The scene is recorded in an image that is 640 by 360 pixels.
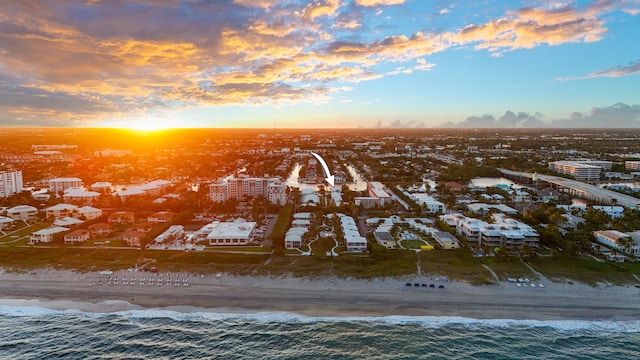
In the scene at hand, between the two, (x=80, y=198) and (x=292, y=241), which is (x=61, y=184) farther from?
(x=292, y=241)

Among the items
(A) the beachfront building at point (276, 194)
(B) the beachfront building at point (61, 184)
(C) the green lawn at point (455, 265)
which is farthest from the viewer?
(B) the beachfront building at point (61, 184)

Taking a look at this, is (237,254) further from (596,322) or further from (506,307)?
(596,322)

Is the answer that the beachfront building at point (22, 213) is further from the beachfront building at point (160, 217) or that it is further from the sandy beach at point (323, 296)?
the sandy beach at point (323, 296)

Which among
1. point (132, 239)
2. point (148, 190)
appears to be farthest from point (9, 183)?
point (132, 239)

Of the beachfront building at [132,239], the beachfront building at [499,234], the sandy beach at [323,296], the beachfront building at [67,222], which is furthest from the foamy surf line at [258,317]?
the beachfront building at [67,222]

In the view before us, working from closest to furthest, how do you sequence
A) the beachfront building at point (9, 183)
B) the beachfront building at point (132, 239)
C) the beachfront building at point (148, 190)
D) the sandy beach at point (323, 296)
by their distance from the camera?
the sandy beach at point (323, 296), the beachfront building at point (132, 239), the beachfront building at point (148, 190), the beachfront building at point (9, 183)

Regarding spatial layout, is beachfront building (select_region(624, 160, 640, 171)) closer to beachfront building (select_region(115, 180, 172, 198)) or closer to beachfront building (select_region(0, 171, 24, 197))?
beachfront building (select_region(115, 180, 172, 198))

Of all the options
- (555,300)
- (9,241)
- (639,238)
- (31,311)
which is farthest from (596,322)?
(9,241)
